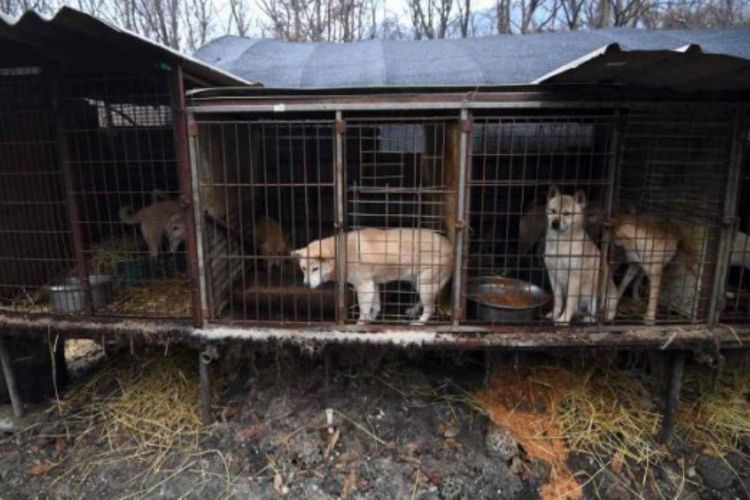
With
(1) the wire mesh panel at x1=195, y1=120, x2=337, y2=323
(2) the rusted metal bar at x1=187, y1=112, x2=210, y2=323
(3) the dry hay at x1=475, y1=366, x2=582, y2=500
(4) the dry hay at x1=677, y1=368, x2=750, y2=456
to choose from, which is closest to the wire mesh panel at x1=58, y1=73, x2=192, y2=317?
(2) the rusted metal bar at x1=187, y1=112, x2=210, y2=323

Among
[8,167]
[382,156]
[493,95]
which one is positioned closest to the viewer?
[493,95]

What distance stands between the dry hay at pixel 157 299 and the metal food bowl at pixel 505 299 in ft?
9.09

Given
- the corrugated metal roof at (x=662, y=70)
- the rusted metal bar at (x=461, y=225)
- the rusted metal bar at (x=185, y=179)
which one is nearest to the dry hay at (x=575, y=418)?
the rusted metal bar at (x=461, y=225)

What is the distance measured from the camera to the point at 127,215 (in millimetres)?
5555

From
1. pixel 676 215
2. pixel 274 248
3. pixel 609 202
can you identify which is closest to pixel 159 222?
pixel 274 248

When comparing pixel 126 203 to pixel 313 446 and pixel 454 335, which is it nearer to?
pixel 313 446

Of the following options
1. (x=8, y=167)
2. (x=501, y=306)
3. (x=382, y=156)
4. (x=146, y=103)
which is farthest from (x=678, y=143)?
(x=8, y=167)

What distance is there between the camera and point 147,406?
15.2 ft

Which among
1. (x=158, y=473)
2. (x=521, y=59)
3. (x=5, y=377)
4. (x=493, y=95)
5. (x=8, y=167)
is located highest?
(x=521, y=59)

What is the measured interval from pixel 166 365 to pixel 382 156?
3.93 meters

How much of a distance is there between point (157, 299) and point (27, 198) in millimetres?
1708

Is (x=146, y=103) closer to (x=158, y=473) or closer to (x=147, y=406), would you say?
(x=147, y=406)

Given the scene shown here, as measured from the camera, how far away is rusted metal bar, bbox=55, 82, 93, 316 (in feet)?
12.5

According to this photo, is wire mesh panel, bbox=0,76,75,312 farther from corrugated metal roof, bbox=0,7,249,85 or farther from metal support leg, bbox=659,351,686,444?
metal support leg, bbox=659,351,686,444
